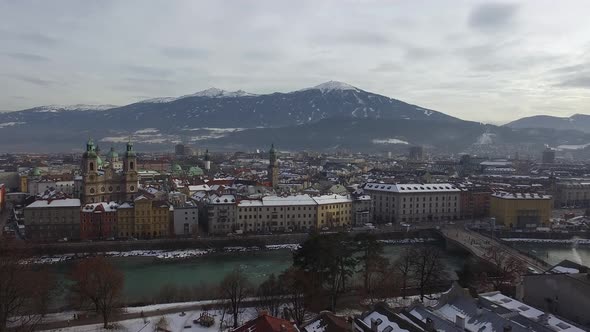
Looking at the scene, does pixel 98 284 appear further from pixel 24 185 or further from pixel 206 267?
pixel 24 185

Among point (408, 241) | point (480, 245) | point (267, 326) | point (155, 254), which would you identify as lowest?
point (408, 241)

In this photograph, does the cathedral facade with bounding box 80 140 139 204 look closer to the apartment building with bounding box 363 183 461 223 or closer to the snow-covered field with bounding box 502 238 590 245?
the apartment building with bounding box 363 183 461 223

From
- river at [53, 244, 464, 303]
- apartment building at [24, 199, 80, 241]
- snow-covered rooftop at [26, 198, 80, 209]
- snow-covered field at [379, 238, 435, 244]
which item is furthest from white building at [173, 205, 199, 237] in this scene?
snow-covered field at [379, 238, 435, 244]

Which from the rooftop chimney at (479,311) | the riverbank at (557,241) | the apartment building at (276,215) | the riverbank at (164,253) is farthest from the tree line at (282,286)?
the riverbank at (557,241)

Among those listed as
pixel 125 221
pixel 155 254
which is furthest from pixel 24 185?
pixel 155 254

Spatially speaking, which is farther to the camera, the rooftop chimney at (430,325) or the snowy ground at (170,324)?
the snowy ground at (170,324)

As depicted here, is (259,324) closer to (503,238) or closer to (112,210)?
(112,210)

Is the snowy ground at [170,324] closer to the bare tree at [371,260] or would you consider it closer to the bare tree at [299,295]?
the bare tree at [299,295]
